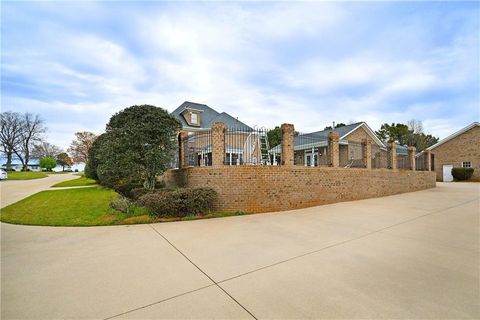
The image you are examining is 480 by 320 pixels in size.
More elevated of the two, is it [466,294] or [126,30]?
[126,30]

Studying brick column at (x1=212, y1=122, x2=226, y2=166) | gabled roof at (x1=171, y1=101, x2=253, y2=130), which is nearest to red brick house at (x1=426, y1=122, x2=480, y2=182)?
gabled roof at (x1=171, y1=101, x2=253, y2=130)

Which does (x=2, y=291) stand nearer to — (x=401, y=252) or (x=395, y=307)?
(x=395, y=307)

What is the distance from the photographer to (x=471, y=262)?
3588 millimetres

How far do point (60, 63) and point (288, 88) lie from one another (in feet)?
47.2

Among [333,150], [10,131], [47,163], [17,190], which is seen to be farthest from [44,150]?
[333,150]

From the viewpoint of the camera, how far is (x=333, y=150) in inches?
412

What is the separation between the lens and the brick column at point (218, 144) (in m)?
8.38

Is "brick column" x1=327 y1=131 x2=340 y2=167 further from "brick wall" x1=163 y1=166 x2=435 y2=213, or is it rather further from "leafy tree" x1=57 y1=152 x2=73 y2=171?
"leafy tree" x1=57 y1=152 x2=73 y2=171

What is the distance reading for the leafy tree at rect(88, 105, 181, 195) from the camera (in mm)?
8734

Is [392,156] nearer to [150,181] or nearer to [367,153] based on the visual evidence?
[367,153]

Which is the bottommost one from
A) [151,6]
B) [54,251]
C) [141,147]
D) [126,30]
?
[54,251]

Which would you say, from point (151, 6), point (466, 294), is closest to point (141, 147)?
point (151, 6)

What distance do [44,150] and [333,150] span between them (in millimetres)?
78564

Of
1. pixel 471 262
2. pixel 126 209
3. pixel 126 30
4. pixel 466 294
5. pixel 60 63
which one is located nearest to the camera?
pixel 466 294
